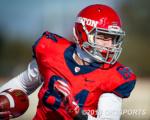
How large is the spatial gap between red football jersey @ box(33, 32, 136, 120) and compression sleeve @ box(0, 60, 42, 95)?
3.8 inches

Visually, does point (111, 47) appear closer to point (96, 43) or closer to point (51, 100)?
point (96, 43)

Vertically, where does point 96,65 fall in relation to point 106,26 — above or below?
below

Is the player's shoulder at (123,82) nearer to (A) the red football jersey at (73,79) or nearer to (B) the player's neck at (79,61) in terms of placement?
(A) the red football jersey at (73,79)

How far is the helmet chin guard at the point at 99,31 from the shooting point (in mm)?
2137

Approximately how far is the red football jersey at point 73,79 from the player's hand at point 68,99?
0.46ft

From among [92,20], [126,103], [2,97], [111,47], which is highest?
[92,20]

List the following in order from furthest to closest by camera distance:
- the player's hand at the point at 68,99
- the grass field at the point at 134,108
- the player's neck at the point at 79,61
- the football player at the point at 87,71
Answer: the grass field at the point at 134,108, the player's neck at the point at 79,61, the football player at the point at 87,71, the player's hand at the point at 68,99

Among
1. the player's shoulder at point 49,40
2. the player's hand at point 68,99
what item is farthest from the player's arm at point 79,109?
the player's shoulder at point 49,40

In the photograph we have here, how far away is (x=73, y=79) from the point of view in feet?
6.98

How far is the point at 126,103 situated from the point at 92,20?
325 centimetres

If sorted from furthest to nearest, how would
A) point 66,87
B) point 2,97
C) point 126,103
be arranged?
1. point 126,103
2. point 2,97
3. point 66,87

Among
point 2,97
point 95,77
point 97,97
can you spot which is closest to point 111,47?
point 95,77

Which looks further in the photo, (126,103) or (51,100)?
(126,103)

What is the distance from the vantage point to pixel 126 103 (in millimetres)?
5168
